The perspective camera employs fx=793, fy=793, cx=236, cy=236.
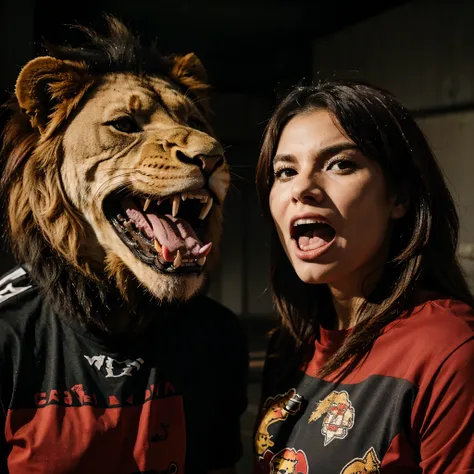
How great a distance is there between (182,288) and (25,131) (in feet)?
2.18

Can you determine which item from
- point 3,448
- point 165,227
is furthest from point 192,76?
point 3,448

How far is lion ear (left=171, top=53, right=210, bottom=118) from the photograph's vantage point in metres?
2.60

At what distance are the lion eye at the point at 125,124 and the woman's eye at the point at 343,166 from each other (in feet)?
2.29

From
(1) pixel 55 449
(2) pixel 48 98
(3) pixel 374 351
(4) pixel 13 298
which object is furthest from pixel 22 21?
(3) pixel 374 351

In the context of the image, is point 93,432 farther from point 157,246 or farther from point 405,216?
point 405,216

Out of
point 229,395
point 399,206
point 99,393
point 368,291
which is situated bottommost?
point 229,395

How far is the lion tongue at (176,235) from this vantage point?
87.3 inches

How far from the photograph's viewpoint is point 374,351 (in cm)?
192

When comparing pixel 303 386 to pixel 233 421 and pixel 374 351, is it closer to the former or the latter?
pixel 374 351

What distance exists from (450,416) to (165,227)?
96cm

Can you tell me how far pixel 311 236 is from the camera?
6.72ft

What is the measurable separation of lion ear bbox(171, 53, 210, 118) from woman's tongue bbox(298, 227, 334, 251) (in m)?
0.79

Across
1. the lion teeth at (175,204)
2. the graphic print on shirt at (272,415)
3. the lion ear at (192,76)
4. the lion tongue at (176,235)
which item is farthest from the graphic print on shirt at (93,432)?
the lion ear at (192,76)

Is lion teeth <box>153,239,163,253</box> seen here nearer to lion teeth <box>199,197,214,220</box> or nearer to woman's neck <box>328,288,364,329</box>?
lion teeth <box>199,197,214,220</box>
